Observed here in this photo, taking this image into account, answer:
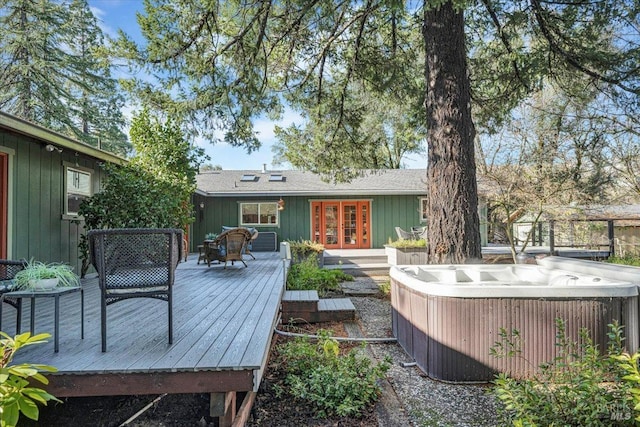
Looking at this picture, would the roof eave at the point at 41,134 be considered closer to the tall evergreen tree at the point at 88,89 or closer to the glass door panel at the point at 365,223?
the glass door panel at the point at 365,223

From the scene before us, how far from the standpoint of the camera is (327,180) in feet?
31.0

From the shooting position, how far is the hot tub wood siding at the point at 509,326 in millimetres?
3014

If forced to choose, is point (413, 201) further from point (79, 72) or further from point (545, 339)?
point (79, 72)

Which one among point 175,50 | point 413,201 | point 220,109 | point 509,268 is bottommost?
point 509,268

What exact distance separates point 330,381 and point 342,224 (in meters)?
10.3

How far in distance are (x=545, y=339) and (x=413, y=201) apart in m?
10.2

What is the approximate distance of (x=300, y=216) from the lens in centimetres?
1280

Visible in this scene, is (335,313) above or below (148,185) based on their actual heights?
below

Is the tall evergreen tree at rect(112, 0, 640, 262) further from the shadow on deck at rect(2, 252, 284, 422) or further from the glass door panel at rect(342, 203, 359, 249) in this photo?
the glass door panel at rect(342, 203, 359, 249)

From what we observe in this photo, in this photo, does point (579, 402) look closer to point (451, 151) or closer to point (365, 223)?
point (451, 151)

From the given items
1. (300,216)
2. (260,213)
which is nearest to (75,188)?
(260,213)

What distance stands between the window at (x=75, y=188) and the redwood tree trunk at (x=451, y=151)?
17.8 ft

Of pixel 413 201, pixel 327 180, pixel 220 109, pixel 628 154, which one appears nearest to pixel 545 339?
pixel 220 109

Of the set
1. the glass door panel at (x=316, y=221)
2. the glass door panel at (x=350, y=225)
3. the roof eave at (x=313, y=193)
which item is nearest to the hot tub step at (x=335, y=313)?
the roof eave at (x=313, y=193)
